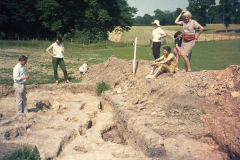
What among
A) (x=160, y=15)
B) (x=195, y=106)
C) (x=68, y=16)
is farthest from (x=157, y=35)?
(x=160, y=15)

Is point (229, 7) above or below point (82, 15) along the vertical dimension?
above

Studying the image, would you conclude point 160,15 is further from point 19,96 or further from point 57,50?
point 19,96

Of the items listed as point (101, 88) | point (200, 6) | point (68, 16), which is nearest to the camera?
point (101, 88)

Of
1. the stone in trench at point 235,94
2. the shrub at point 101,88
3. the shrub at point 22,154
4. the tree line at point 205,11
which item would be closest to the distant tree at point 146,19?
the tree line at point 205,11

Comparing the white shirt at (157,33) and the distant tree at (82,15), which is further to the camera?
the distant tree at (82,15)

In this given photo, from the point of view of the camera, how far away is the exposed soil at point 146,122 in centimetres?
441

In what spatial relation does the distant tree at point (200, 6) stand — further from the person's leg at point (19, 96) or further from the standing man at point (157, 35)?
the person's leg at point (19, 96)

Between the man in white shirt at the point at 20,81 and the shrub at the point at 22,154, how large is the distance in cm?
Result: 238

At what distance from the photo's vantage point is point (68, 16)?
34.5m

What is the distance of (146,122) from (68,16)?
3241 centimetres

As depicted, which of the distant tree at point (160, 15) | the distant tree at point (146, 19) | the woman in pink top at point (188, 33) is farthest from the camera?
the distant tree at point (146, 19)

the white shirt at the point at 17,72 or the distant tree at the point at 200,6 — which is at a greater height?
the distant tree at the point at 200,6

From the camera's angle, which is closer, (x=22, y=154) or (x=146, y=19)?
(x=22, y=154)

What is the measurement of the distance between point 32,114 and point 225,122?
4910mm
